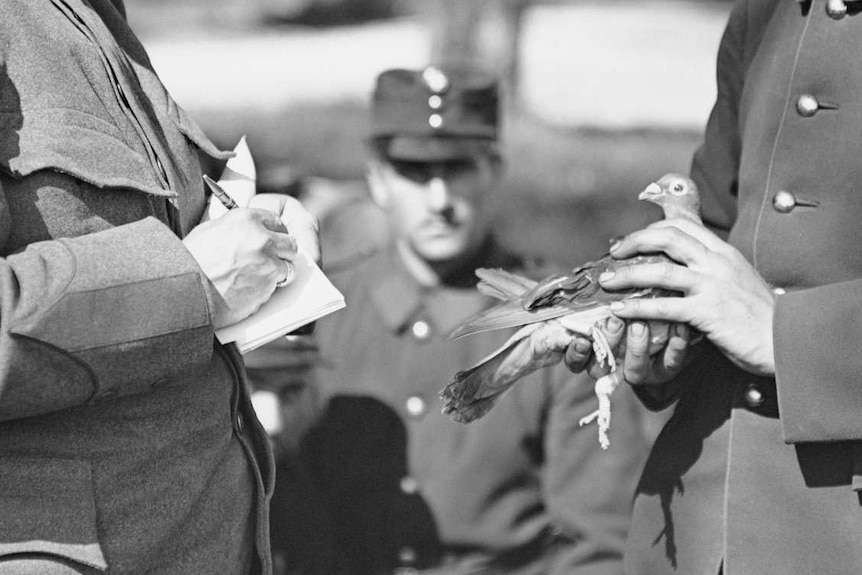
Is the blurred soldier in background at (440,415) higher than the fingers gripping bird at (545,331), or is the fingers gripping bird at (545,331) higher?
the fingers gripping bird at (545,331)

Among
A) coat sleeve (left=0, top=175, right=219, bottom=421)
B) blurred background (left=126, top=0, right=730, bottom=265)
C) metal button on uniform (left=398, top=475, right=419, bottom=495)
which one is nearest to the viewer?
coat sleeve (left=0, top=175, right=219, bottom=421)

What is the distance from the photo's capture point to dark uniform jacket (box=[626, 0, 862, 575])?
1.59 metres

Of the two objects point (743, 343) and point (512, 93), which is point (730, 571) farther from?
point (512, 93)

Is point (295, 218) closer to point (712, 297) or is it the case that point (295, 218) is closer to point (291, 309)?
point (291, 309)

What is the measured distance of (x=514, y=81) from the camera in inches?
207

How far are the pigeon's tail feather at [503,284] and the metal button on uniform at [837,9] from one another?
0.67 m

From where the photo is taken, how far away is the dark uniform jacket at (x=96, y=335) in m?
1.32

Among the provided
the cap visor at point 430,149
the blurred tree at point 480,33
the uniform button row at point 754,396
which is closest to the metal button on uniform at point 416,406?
the cap visor at point 430,149

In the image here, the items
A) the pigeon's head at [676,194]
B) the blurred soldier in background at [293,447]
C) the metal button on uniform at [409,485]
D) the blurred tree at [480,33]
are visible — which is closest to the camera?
the pigeon's head at [676,194]

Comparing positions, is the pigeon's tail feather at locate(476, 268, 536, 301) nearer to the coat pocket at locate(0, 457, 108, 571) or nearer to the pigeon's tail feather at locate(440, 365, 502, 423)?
the pigeon's tail feather at locate(440, 365, 502, 423)

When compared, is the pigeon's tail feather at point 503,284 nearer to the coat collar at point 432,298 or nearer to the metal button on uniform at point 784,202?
the metal button on uniform at point 784,202

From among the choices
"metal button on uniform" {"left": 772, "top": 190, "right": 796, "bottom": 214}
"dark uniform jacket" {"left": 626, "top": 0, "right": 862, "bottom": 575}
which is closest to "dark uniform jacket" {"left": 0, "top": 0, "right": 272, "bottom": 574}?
"dark uniform jacket" {"left": 626, "top": 0, "right": 862, "bottom": 575}

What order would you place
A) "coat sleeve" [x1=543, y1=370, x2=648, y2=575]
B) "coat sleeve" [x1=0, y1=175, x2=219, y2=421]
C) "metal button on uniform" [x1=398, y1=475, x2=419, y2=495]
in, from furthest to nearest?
"metal button on uniform" [x1=398, y1=475, x2=419, y2=495]
"coat sleeve" [x1=543, y1=370, x2=648, y2=575]
"coat sleeve" [x1=0, y1=175, x2=219, y2=421]

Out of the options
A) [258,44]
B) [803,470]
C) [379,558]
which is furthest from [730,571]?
[258,44]
